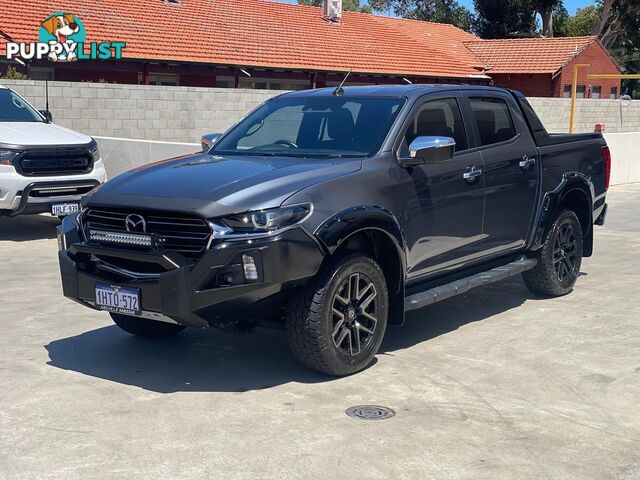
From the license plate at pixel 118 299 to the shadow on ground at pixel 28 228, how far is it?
20.9 feet

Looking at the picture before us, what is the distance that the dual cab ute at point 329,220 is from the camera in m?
5.48

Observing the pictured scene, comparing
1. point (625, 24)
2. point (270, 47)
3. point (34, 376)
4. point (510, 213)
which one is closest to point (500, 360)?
point (510, 213)

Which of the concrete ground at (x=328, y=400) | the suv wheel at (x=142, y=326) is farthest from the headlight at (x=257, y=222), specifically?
the suv wheel at (x=142, y=326)

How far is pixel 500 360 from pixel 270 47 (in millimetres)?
28932

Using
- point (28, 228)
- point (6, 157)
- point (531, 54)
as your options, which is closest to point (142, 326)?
point (6, 157)

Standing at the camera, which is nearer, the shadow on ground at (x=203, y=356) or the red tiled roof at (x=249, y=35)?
the shadow on ground at (x=203, y=356)

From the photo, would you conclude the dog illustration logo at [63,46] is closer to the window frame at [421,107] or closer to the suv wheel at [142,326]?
the suv wheel at [142,326]

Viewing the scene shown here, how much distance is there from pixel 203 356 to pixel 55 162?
5915 mm

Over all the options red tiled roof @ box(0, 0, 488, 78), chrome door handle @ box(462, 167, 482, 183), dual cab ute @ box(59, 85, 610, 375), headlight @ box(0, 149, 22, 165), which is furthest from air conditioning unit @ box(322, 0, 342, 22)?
chrome door handle @ box(462, 167, 482, 183)

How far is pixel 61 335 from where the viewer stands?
7.09 meters

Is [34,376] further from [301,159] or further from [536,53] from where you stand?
[536,53]

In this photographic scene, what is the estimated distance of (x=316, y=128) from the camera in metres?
6.90

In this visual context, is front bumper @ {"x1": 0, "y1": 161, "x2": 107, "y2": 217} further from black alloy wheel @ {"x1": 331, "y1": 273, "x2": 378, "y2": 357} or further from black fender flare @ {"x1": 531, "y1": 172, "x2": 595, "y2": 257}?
black alloy wheel @ {"x1": 331, "y1": 273, "x2": 378, "y2": 357}

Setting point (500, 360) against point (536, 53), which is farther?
point (536, 53)
